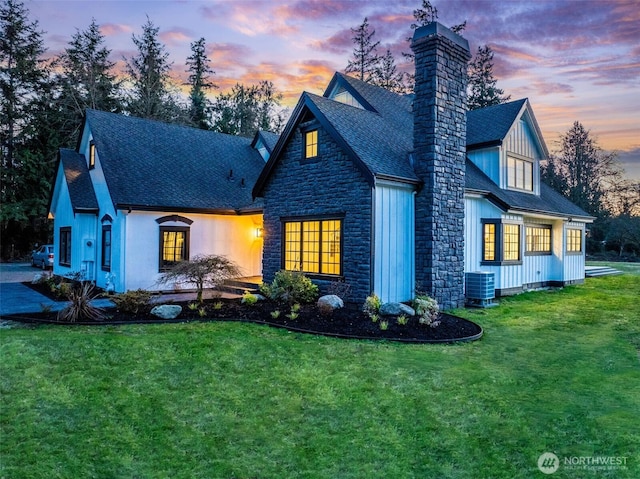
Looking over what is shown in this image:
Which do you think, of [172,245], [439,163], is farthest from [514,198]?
[172,245]

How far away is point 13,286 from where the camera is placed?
1477 cm

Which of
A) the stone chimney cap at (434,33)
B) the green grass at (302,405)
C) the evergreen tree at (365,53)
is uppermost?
the evergreen tree at (365,53)

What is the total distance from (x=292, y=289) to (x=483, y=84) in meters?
33.2

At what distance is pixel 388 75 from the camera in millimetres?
34844

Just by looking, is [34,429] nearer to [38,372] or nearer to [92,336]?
[38,372]

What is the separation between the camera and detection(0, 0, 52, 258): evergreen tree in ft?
96.6

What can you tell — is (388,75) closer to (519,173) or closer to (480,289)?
(519,173)

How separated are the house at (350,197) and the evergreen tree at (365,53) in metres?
18.6

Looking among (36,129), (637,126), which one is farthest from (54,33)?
(637,126)

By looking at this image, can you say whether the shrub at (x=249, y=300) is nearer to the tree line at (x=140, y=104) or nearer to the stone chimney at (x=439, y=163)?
the stone chimney at (x=439, y=163)

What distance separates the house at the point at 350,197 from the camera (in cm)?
1040

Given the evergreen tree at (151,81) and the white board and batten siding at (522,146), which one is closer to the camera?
the white board and batten siding at (522,146)

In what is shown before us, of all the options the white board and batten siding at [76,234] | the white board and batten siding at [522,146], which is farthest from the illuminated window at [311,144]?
the white board and batten siding at [76,234]

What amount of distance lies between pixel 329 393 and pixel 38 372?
3.75 m
